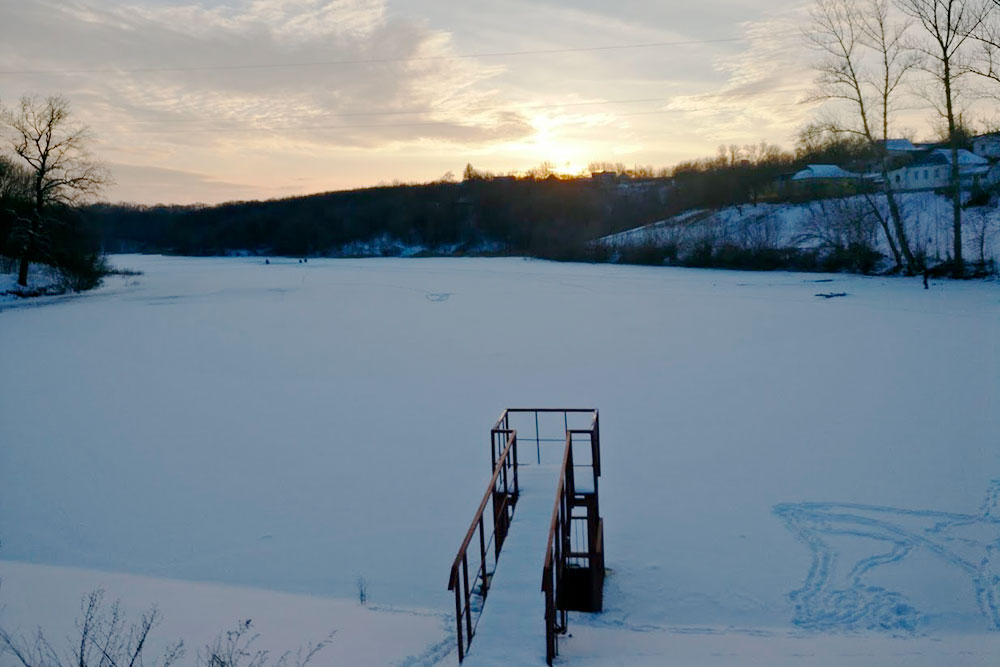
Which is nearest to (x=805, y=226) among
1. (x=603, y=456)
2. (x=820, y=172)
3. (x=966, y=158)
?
(x=966, y=158)

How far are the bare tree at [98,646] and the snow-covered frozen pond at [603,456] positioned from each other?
841mm

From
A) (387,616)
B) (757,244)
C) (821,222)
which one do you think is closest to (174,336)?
(387,616)

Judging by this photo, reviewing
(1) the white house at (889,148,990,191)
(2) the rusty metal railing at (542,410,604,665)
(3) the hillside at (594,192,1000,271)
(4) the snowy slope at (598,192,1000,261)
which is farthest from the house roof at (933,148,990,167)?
(2) the rusty metal railing at (542,410,604,665)

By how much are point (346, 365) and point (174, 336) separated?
821 cm

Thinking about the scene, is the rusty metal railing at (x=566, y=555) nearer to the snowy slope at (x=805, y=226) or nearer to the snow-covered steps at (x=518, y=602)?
the snow-covered steps at (x=518, y=602)

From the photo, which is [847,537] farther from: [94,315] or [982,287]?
[94,315]

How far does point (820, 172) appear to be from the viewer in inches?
2494

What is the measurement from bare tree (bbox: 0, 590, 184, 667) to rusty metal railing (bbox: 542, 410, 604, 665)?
2.47 meters

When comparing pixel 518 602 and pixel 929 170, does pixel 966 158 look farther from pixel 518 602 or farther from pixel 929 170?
pixel 518 602

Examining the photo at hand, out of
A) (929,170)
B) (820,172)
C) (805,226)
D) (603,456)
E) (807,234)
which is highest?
(820,172)

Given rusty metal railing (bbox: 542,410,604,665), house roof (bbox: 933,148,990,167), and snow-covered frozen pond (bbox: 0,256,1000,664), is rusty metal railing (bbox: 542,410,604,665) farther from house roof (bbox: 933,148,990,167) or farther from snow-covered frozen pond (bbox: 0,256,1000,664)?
house roof (bbox: 933,148,990,167)

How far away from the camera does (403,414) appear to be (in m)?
12.4

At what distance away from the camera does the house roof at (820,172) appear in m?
61.9

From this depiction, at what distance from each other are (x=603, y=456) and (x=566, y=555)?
4379mm
